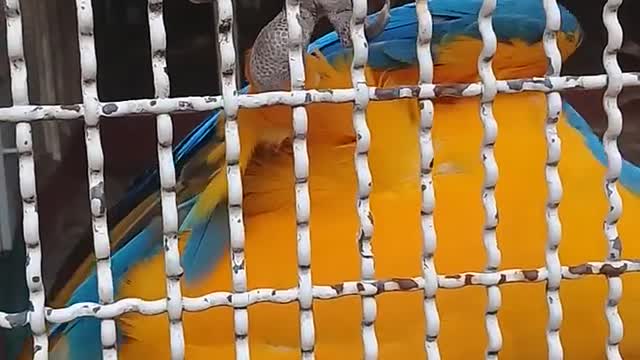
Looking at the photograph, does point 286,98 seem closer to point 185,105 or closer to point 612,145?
point 185,105

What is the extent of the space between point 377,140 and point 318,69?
0.30ft

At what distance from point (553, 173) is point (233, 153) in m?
0.22

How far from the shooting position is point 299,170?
630 millimetres

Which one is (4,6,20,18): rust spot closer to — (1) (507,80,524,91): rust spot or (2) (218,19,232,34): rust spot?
(2) (218,19,232,34): rust spot

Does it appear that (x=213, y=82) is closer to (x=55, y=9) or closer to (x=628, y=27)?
(x=55, y=9)

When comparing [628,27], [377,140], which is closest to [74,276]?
[377,140]

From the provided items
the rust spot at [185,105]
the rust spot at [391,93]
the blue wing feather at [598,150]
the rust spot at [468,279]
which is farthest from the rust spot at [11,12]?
the blue wing feather at [598,150]

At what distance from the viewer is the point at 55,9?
1664mm

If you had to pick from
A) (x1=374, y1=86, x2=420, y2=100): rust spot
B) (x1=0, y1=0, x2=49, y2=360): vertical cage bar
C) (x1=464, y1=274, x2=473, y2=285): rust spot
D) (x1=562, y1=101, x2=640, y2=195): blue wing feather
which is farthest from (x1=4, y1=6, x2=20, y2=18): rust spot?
(x1=562, y1=101, x2=640, y2=195): blue wing feather

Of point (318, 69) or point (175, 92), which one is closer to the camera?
point (318, 69)

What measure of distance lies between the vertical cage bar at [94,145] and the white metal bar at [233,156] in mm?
78

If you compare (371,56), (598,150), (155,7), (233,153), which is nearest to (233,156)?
(233,153)

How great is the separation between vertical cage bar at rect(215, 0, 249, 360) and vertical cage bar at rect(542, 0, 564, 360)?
208mm

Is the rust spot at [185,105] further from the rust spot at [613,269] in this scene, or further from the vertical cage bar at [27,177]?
the rust spot at [613,269]
